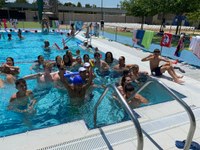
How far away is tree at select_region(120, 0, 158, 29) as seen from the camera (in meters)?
19.0

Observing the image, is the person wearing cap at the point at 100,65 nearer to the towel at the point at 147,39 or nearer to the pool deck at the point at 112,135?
the pool deck at the point at 112,135

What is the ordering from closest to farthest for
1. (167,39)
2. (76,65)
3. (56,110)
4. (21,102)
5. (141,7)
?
(21,102) < (56,110) < (76,65) < (167,39) < (141,7)

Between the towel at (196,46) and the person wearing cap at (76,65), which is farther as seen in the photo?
the towel at (196,46)

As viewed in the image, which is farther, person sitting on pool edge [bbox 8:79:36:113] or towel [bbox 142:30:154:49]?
towel [bbox 142:30:154:49]

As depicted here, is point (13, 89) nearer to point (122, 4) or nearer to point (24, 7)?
point (122, 4)

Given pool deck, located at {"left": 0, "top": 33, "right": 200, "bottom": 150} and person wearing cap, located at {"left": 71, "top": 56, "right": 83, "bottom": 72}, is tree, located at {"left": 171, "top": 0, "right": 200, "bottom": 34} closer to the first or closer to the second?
person wearing cap, located at {"left": 71, "top": 56, "right": 83, "bottom": 72}

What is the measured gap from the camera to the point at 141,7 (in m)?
21.7

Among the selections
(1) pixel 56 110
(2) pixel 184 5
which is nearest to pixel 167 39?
(1) pixel 56 110

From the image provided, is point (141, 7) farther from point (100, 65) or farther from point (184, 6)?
point (100, 65)

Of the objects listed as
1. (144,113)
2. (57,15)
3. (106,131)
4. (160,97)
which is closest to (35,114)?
(106,131)

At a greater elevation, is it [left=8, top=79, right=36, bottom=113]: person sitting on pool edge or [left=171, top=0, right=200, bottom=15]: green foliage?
[left=171, top=0, right=200, bottom=15]: green foliage

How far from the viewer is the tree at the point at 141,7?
62.3 ft

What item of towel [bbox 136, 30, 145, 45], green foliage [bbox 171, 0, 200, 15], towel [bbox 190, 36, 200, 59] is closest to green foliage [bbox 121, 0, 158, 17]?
green foliage [bbox 171, 0, 200, 15]

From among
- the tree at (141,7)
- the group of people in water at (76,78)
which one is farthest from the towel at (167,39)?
the tree at (141,7)
